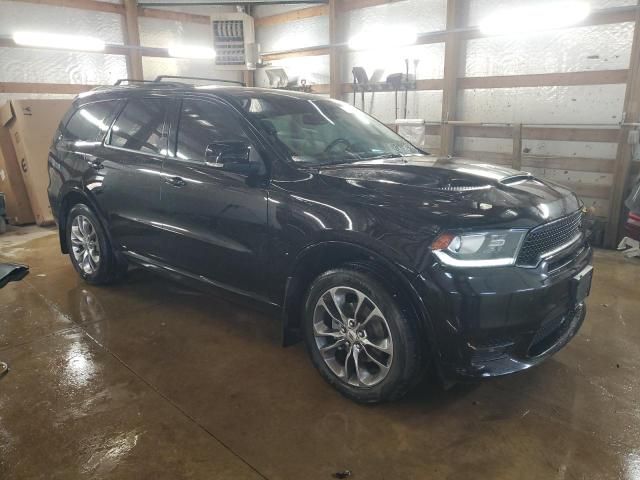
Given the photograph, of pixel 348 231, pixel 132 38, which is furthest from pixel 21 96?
pixel 348 231

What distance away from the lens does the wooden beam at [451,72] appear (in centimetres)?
621

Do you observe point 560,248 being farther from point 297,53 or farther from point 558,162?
point 297,53

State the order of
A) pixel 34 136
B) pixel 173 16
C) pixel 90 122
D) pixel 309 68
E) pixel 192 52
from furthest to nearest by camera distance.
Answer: pixel 192 52, pixel 173 16, pixel 309 68, pixel 34 136, pixel 90 122

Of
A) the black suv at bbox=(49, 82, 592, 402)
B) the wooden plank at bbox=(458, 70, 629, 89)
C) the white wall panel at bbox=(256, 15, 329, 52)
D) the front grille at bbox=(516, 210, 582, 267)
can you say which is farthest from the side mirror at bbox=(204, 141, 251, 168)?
the white wall panel at bbox=(256, 15, 329, 52)

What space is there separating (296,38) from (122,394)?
292 inches

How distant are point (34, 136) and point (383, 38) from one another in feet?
16.3

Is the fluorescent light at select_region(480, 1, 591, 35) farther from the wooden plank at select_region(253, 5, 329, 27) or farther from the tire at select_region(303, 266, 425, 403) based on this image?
the tire at select_region(303, 266, 425, 403)

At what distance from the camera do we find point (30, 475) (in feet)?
6.26

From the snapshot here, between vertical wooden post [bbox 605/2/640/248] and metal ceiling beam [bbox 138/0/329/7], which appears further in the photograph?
metal ceiling beam [bbox 138/0/329/7]

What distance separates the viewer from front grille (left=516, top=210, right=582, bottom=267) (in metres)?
2.02

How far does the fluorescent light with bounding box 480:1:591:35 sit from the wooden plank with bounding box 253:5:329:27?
2.92m

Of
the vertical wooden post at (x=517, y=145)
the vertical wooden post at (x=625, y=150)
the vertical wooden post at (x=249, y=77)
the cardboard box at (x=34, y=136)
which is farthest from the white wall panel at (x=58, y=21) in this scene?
the vertical wooden post at (x=625, y=150)

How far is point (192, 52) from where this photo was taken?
28.6ft

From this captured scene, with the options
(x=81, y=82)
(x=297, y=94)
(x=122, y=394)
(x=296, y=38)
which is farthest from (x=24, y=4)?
(x=122, y=394)
